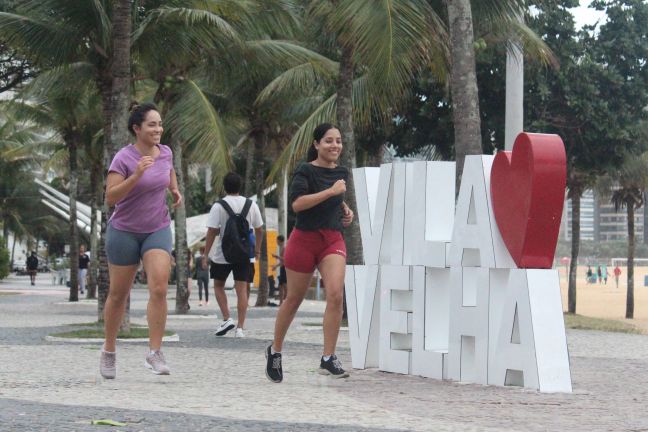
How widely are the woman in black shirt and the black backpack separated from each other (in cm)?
486

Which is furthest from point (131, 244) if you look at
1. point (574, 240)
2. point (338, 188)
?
point (574, 240)

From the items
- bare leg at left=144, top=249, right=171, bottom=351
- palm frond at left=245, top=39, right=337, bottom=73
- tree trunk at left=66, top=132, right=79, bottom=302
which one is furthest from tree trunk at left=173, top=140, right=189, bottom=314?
bare leg at left=144, top=249, right=171, bottom=351

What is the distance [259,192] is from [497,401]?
69.4 ft

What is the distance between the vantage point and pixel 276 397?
818 cm

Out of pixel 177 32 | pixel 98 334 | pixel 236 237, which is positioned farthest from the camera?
pixel 177 32

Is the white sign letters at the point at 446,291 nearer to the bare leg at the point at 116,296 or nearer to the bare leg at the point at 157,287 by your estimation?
the bare leg at the point at 157,287

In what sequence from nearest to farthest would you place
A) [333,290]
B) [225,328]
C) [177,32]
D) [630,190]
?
[333,290] → [225,328] → [177,32] → [630,190]

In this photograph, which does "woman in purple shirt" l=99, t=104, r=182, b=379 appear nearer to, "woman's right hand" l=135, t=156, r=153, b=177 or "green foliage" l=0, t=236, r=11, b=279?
"woman's right hand" l=135, t=156, r=153, b=177

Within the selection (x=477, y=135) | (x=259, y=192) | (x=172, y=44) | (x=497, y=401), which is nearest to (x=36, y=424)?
(x=497, y=401)

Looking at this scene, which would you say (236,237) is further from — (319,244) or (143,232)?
(143,232)

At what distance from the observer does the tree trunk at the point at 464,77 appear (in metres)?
12.9

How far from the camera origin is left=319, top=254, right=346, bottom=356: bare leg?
9.09 meters

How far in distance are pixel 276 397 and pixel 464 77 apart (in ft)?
18.6

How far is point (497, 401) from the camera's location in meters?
8.23
